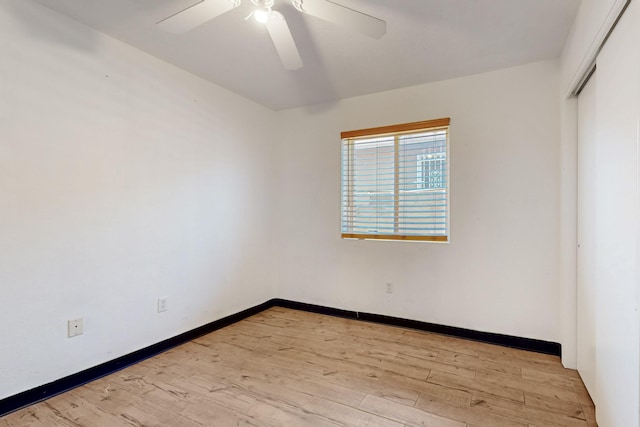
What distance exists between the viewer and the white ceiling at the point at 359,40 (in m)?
1.86

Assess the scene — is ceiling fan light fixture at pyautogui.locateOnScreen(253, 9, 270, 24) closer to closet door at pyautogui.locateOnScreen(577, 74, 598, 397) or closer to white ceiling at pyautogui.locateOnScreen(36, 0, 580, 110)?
white ceiling at pyautogui.locateOnScreen(36, 0, 580, 110)

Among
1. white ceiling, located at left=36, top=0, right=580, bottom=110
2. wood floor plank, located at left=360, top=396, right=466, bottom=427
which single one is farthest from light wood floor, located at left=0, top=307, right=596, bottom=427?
white ceiling, located at left=36, top=0, right=580, bottom=110

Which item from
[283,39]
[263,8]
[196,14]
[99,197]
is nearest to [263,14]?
[263,8]

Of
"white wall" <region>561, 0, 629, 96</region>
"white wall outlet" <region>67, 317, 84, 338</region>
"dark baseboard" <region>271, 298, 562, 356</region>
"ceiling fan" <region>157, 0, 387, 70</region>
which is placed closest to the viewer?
"white wall" <region>561, 0, 629, 96</region>

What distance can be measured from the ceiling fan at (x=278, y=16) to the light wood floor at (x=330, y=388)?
2122 millimetres

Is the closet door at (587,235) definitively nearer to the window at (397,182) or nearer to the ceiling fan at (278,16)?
the window at (397,182)

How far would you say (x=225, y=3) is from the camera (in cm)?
152

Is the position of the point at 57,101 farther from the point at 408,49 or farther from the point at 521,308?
the point at 521,308

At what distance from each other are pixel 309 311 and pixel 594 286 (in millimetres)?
2594

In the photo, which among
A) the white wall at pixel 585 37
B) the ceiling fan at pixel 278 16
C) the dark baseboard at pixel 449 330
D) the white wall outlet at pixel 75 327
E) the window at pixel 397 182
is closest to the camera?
the white wall at pixel 585 37

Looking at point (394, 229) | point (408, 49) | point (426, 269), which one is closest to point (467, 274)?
point (426, 269)

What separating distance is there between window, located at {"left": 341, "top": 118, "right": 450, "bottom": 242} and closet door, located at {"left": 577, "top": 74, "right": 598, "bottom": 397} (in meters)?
0.99

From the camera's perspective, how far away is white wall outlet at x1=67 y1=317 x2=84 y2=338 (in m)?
1.97

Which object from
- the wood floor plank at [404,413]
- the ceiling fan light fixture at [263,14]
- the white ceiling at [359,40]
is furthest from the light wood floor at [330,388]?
the white ceiling at [359,40]
